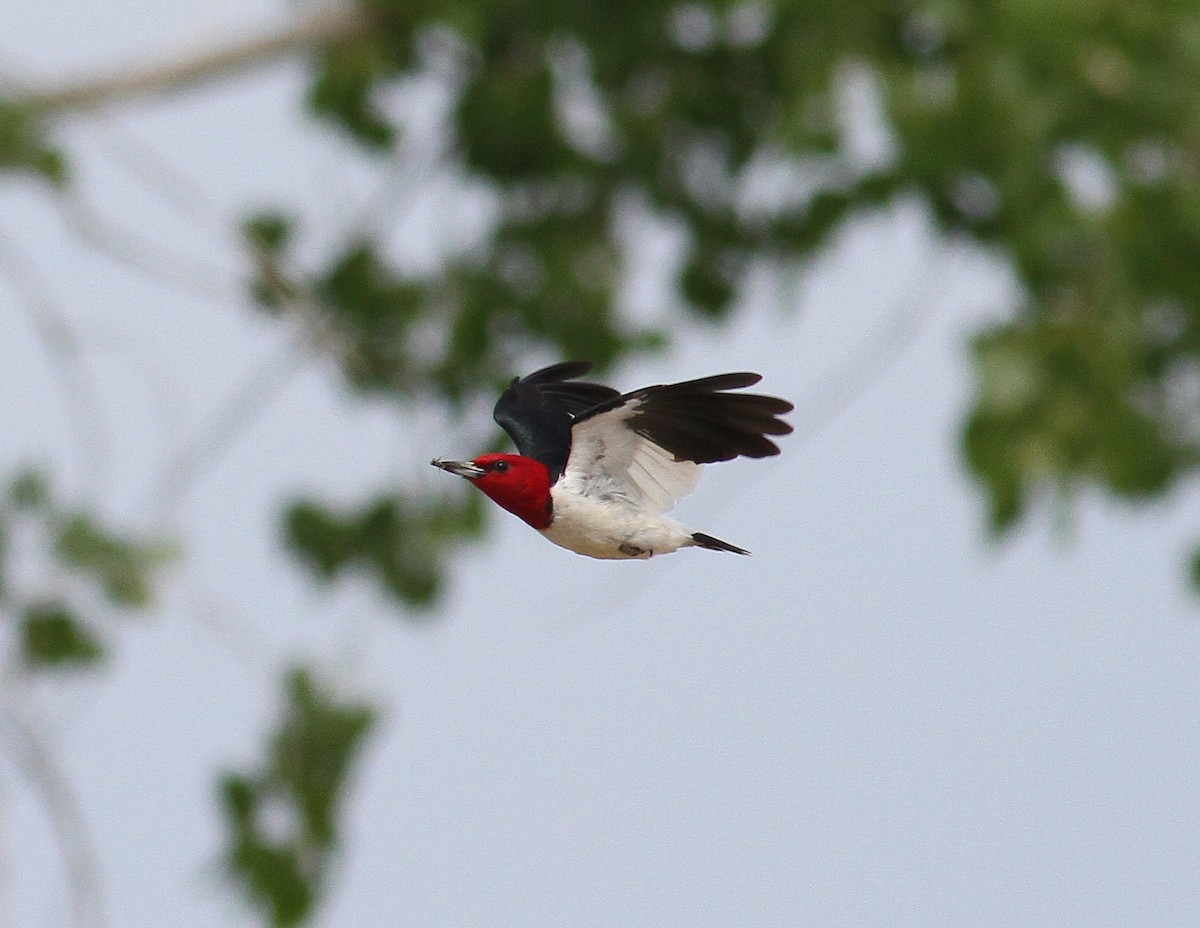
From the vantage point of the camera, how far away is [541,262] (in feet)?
18.5

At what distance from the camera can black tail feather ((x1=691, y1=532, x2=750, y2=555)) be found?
127 cm

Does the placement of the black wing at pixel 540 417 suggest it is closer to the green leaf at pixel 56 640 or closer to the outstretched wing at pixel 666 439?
the outstretched wing at pixel 666 439

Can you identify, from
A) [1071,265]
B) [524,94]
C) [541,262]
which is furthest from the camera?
[541,262]

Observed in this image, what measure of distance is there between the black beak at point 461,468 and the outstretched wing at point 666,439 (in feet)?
0.45

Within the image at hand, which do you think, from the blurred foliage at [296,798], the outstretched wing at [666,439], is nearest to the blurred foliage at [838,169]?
the blurred foliage at [296,798]

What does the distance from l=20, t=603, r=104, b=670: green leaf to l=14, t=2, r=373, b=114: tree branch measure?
1359 millimetres

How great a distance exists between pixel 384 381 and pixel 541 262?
1.95ft

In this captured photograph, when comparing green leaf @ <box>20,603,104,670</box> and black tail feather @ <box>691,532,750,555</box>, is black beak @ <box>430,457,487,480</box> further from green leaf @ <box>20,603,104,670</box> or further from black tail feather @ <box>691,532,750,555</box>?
green leaf @ <box>20,603,104,670</box>

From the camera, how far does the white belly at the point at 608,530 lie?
123cm

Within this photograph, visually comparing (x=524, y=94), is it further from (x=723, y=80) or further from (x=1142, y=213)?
(x=1142, y=213)

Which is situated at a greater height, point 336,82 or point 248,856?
point 336,82

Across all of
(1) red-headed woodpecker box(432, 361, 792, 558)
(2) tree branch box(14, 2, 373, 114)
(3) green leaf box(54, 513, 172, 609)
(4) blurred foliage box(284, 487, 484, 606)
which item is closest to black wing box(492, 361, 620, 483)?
(1) red-headed woodpecker box(432, 361, 792, 558)

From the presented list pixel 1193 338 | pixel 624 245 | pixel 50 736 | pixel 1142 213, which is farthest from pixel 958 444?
pixel 624 245

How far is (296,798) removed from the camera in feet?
15.5
